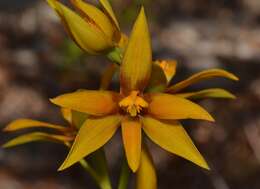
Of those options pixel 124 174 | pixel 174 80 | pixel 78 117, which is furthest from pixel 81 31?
pixel 174 80

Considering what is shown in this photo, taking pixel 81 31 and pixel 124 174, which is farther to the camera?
pixel 124 174

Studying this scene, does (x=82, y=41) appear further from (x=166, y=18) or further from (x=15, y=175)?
(x=166, y=18)

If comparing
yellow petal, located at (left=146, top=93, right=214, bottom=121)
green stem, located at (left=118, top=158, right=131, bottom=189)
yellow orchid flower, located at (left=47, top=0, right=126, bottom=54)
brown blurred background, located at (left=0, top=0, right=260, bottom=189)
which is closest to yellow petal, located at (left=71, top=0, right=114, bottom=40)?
yellow orchid flower, located at (left=47, top=0, right=126, bottom=54)

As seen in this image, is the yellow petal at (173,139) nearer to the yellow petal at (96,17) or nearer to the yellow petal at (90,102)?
the yellow petal at (90,102)

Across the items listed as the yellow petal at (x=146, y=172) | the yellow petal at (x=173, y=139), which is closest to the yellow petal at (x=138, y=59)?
the yellow petal at (x=173, y=139)

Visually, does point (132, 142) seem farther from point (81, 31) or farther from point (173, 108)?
point (81, 31)

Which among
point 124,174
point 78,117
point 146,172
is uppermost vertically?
point 78,117

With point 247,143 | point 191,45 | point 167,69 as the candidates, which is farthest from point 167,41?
point 167,69

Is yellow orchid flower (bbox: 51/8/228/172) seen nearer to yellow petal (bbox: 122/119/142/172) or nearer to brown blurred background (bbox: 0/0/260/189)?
yellow petal (bbox: 122/119/142/172)
